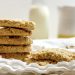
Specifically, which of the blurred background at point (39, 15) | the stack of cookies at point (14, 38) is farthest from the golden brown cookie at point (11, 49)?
the blurred background at point (39, 15)

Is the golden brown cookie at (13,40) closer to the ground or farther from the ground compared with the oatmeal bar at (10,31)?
closer to the ground

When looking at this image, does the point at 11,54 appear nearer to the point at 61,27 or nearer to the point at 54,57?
the point at 54,57

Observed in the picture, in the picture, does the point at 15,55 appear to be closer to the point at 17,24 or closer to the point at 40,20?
the point at 17,24

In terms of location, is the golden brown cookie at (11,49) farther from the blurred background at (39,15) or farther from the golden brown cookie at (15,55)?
the blurred background at (39,15)

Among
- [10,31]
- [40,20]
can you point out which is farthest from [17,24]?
[40,20]

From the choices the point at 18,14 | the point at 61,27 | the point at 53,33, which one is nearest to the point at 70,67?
the point at 61,27

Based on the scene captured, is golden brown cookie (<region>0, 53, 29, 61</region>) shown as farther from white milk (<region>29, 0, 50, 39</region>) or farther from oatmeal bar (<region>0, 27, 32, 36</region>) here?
white milk (<region>29, 0, 50, 39</region>)

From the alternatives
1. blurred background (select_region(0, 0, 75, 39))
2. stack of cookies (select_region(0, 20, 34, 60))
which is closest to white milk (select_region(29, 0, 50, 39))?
blurred background (select_region(0, 0, 75, 39))

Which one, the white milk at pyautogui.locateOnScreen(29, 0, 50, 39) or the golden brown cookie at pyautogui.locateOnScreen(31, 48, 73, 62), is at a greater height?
the white milk at pyautogui.locateOnScreen(29, 0, 50, 39)
